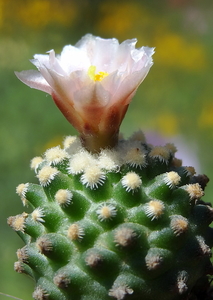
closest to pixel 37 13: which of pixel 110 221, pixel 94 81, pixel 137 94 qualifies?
pixel 137 94

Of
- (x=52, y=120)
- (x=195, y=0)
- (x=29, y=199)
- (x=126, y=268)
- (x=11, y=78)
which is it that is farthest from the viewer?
(x=195, y=0)

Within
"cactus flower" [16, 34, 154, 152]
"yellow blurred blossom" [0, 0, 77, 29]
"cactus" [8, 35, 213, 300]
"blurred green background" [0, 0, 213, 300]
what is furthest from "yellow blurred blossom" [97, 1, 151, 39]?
"cactus" [8, 35, 213, 300]

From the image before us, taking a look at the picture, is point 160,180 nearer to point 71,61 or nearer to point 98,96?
point 98,96

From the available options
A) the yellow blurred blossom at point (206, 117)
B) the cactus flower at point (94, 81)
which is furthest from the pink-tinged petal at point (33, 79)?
the yellow blurred blossom at point (206, 117)

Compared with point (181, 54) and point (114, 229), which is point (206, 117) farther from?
point (114, 229)

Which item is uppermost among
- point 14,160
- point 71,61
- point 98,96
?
point 14,160

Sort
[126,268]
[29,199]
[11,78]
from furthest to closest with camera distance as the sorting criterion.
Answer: [11,78] → [29,199] → [126,268]

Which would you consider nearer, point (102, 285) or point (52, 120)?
point (102, 285)

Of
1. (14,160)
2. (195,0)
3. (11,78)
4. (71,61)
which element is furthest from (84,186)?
(195,0)
